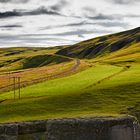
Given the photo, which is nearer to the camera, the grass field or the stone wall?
the stone wall

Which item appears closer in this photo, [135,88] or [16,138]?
[16,138]

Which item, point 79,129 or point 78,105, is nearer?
point 79,129

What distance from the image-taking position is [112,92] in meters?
61.3

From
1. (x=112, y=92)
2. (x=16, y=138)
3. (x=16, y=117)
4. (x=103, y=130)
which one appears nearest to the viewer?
(x=16, y=138)

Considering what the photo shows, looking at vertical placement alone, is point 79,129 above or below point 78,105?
below

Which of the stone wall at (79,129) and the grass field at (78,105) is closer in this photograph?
the stone wall at (79,129)

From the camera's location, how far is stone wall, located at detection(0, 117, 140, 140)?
2150 centimetres

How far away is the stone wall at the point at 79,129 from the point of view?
70.5 ft

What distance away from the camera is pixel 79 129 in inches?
890

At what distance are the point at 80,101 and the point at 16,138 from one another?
35.5 metres

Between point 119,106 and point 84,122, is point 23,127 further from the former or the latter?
point 119,106

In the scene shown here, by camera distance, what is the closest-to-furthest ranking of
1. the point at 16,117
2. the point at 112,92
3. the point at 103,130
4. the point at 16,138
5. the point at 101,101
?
the point at 16,138 < the point at 103,130 < the point at 16,117 < the point at 101,101 < the point at 112,92

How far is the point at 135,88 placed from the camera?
62.8 m

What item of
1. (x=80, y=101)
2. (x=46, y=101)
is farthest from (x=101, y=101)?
(x=46, y=101)
